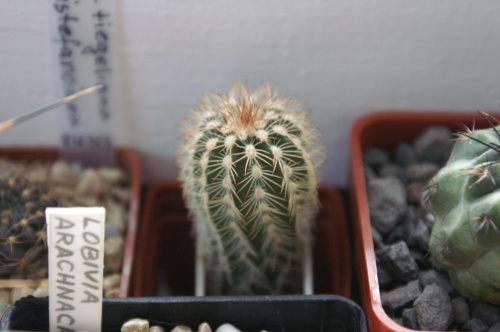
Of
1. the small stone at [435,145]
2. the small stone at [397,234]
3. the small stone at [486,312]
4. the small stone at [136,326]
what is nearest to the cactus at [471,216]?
the small stone at [486,312]

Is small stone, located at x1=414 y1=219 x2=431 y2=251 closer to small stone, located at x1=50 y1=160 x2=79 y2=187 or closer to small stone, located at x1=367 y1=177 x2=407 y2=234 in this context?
small stone, located at x1=367 y1=177 x2=407 y2=234

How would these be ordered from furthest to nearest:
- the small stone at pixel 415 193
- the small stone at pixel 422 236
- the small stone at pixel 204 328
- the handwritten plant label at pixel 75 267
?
the small stone at pixel 415 193 < the small stone at pixel 422 236 < the small stone at pixel 204 328 < the handwritten plant label at pixel 75 267

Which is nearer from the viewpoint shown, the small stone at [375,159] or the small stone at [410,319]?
the small stone at [410,319]

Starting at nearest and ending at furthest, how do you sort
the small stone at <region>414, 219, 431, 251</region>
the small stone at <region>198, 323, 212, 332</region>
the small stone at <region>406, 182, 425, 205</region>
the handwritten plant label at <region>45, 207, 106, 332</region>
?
1. the handwritten plant label at <region>45, 207, 106, 332</region>
2. the small stone at <region>198, 323, 212, 332</region>
3. the small stone at <region>414, 219, 431, 251</region>
4. the small stone at <region>406, 182, 425, 205</region>

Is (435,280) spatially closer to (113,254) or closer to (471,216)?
(471,216)

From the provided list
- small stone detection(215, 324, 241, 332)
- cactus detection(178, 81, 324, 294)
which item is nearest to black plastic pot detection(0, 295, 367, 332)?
small stone detection(215, 324, 241, 332)

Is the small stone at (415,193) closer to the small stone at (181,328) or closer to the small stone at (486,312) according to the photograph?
the small stone at (486,312)
